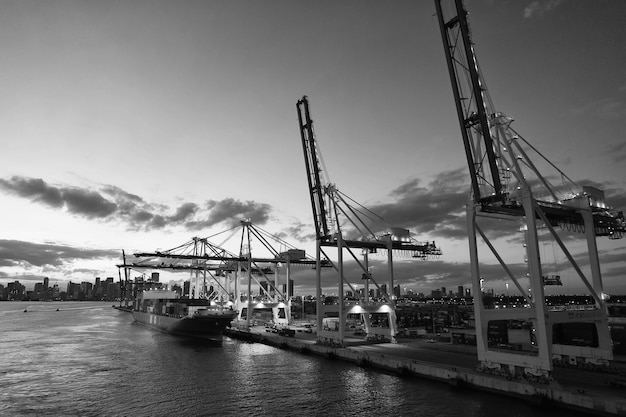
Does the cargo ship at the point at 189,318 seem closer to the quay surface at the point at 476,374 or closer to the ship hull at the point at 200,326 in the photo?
the ship hull at the point at 200,326

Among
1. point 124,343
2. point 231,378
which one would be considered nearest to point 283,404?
point 231,378

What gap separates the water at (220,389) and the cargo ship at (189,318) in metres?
12.6

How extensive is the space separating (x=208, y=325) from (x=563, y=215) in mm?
51347

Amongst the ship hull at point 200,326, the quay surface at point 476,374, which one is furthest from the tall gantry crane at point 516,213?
the ship hull at point 200,326

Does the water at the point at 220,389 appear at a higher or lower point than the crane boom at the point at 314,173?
lower

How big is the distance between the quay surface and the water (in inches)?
28.8

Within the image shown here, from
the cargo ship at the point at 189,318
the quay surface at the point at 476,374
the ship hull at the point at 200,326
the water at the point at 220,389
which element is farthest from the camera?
the cargo ship at the point at 189,318

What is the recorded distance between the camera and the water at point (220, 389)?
25500mm

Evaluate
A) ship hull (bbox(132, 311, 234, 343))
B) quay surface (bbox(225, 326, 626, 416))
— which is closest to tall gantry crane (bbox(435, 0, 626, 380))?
quay surface (bbox(225, 326, 626, 416))

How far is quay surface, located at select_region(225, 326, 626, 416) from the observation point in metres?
22.0

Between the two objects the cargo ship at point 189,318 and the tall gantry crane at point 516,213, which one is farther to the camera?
the cargo ship at point 189,318

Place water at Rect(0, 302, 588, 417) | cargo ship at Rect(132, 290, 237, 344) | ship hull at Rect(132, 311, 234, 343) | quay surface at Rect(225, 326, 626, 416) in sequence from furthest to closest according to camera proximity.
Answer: cargo ship at Rect(132, 290, 237, 344), ship hull at Rect(132, 311, 234, 343), water at Rect(0, 302, 588, 417), quay surface at Rect(225, 326, 626, 416)

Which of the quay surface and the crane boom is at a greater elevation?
the crane boom

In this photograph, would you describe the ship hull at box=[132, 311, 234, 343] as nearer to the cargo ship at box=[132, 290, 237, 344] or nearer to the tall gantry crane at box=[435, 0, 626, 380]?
the cargo ship at box=[132, 290, 237, 344]
